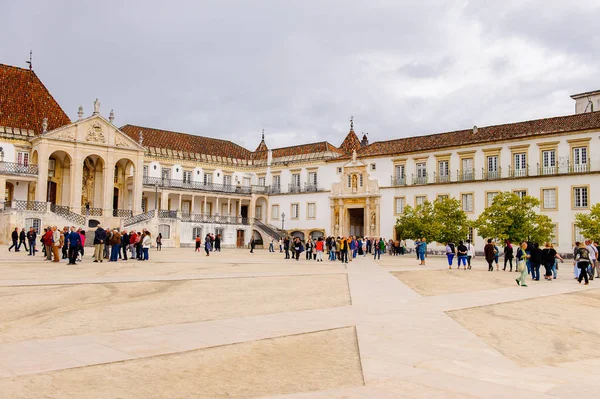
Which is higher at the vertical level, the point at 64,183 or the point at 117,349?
the point at 64,183

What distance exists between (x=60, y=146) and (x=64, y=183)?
3.18 m

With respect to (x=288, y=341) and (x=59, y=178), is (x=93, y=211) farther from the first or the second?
(x=288, y=341)

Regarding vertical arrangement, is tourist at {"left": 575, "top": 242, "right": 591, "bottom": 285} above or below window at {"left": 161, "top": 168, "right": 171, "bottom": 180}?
below

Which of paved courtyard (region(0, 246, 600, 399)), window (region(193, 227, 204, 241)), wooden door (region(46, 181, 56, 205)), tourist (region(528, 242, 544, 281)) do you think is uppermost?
wooden door (region(46, 181, 56, 205))

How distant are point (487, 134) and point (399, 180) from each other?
7935 mm

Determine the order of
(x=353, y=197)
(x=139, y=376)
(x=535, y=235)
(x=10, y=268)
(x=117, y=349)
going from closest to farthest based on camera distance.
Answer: (x=139, y=376), (x=117, y=349), (x=10, y=268), (x=535, y=235), (x=353, y=197)

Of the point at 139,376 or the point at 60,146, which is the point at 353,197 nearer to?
the point at 60,146

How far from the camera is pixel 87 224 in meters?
38.9

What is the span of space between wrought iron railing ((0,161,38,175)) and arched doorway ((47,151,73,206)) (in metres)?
2.23

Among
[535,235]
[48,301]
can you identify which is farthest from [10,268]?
[535,235]

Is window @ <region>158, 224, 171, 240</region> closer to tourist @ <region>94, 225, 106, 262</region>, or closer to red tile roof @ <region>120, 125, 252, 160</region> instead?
red tile roof @ <region>120, 125, 252, 160</region>

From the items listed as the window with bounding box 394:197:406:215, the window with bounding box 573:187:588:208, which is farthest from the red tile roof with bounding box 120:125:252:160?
the window with bounding box 573:187:588:208

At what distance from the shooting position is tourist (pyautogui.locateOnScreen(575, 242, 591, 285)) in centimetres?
1697

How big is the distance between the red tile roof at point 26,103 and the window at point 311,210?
21.4 metres
